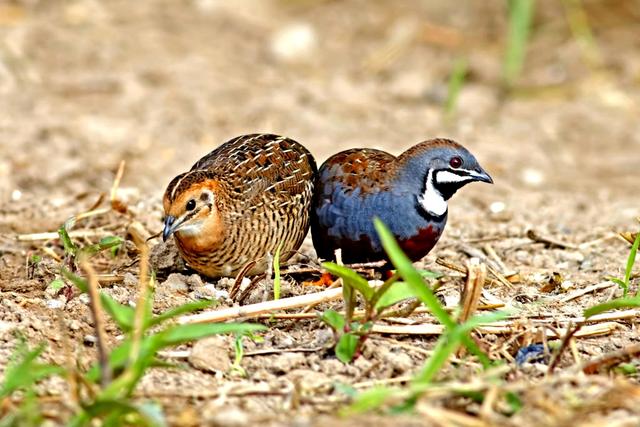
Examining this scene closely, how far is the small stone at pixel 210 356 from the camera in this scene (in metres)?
3.74

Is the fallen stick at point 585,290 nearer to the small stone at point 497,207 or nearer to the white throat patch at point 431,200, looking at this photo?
the white throat patch at point 431,200

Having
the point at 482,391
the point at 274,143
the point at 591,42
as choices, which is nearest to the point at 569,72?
the point at 591,42

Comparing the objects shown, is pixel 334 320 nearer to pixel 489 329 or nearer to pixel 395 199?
pixel 489 329

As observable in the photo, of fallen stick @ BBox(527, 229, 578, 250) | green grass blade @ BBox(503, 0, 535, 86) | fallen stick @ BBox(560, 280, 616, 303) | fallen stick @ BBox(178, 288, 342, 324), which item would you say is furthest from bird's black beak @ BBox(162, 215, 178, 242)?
green grass blade @ BBox(503, 0, 535, 86)

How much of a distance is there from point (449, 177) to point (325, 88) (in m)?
4.83

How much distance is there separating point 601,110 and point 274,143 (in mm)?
4960

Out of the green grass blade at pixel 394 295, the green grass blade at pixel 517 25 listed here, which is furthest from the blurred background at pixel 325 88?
the green grass blade at pixel 394 295

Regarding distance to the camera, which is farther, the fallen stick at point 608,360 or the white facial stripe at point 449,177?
the white facial stripe at point 449,177

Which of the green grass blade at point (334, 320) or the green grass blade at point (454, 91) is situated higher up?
the green grass blade at point (454, 91)

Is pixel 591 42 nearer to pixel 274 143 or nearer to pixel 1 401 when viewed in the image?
pixel 274 143

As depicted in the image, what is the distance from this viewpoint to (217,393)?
3.43 meters

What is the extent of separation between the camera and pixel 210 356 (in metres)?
3.77

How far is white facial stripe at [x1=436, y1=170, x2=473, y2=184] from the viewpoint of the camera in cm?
491

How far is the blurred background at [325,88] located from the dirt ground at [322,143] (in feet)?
0.08
